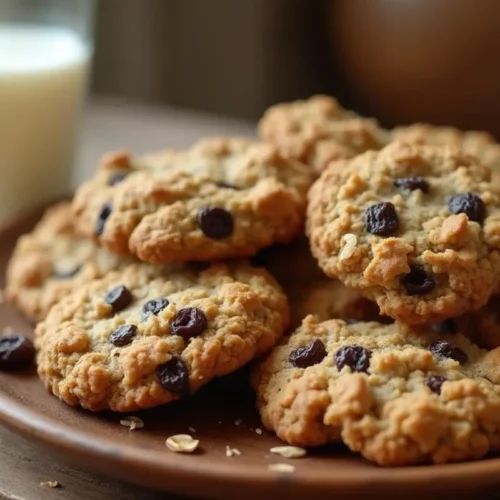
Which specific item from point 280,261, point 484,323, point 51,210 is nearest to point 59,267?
point 51,210

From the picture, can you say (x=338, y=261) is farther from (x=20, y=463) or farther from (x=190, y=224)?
(x=20, y=463)

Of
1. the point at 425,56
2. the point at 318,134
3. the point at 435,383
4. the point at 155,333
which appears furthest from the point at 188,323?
the point at 425,56

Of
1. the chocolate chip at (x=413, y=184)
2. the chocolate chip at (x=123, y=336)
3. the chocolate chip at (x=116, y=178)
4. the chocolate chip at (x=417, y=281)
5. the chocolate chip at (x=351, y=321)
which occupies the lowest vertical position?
the chocolate chip at (x=123, y=336)

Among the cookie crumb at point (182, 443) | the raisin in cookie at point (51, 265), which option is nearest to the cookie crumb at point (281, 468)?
the cookie crumb at point (182, 443)

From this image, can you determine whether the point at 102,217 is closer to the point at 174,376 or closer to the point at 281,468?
the point at 174,376

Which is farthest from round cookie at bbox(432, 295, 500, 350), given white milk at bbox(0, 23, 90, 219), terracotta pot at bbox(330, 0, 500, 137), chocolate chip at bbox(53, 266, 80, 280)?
terracotta pot at bbox(330, 0, 500, 137)

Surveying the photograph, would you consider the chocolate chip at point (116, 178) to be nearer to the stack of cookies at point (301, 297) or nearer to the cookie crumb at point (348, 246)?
the stack of cookies at point (301, 297)
